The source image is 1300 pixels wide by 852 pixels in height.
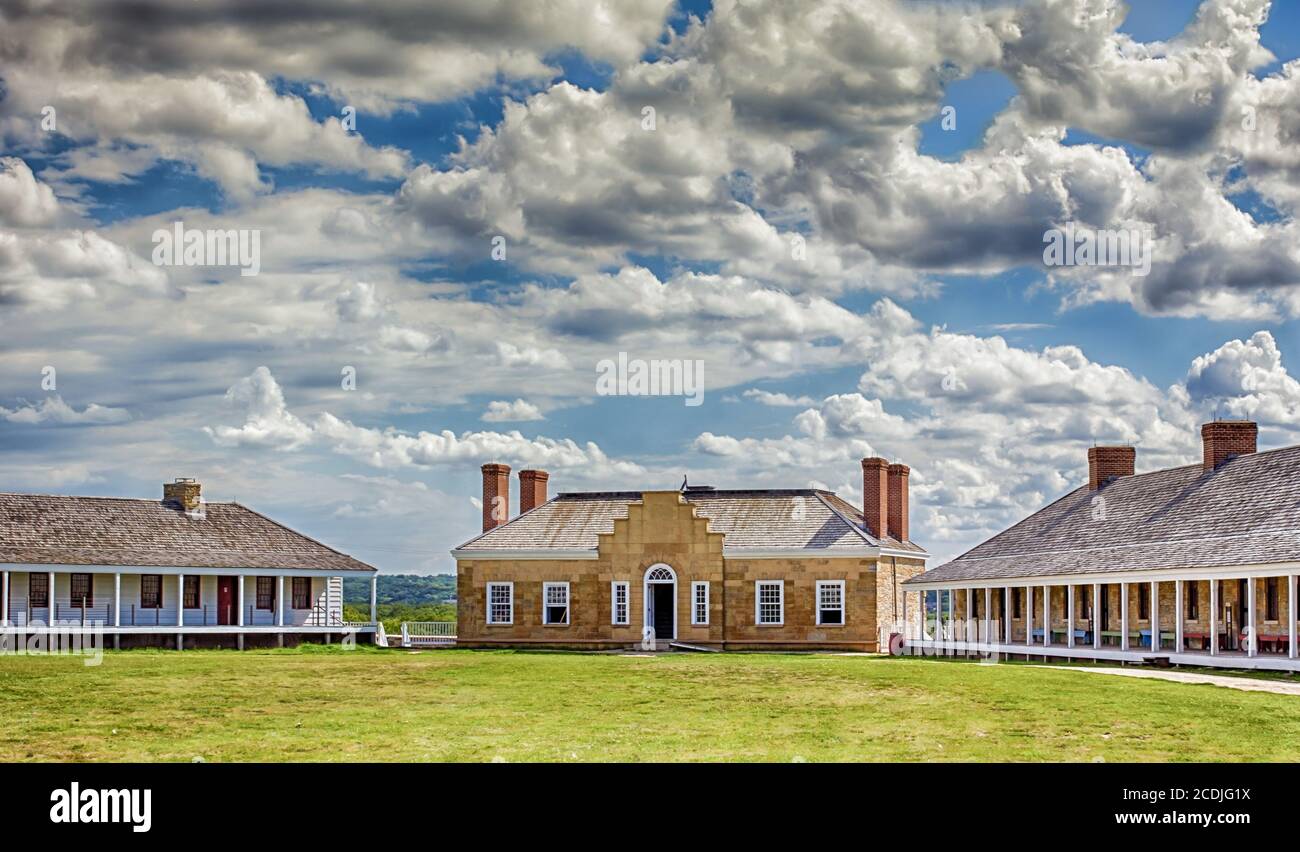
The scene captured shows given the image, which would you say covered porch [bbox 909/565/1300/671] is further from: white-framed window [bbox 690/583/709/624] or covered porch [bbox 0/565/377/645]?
covered porch [bbox 0/565/377/645]

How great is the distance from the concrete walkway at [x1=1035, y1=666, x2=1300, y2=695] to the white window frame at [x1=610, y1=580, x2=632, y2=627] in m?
20.0

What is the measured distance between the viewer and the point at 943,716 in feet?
72.6

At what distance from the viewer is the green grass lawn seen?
706 inches

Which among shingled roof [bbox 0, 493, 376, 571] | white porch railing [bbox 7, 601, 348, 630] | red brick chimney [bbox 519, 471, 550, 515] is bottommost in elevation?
white porch railing [bbox 7, 601, 348, 630]

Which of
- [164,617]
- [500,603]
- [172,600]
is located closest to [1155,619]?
[500,603]

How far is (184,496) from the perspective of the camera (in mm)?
55031

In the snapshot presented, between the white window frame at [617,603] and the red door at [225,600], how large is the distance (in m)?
14.2

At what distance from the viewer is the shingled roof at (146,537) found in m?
49.1

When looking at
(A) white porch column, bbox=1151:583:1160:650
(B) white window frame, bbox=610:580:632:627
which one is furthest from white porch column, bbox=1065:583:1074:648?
(B) white window frame, bbox=610:580:632:627

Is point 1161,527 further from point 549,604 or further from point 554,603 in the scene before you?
point 549,604

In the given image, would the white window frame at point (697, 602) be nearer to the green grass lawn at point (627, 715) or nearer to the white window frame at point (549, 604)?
the white window frame at point (549, 604)
